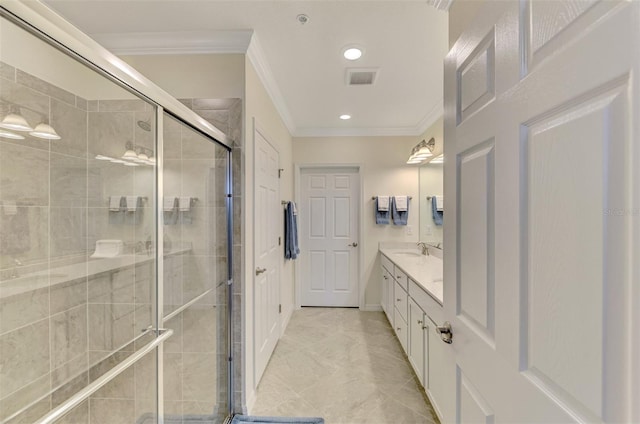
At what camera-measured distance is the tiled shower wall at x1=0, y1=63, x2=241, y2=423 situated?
1.16 metres

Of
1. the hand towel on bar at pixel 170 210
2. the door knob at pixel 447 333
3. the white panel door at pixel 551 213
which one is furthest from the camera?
the hand towel on bar at pixel 170 210

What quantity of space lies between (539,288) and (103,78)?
154cm

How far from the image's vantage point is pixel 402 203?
3.82m

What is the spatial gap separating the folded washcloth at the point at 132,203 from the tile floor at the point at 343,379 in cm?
159

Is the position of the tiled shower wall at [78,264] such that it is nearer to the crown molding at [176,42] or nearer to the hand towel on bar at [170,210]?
the hand towel on bar at [170,210]

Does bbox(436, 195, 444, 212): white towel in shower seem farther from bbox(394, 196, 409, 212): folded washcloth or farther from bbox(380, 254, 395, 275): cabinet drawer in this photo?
bbox(380, 254, 395, 275): cabinet drawer

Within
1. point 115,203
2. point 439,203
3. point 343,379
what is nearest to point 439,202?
point 439,203

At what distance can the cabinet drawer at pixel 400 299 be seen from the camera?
2.60m

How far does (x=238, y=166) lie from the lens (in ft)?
6.34

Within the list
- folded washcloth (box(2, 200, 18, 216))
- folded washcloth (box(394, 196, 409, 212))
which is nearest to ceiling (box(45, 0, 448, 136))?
folded washcloth (box(2, 200, 18, 216))

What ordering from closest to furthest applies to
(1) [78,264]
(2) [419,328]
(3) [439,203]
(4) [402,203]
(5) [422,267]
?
(1) [78,264], (2) [419,328], (5) [422,267], (3) [439,203], (4) [402,203]

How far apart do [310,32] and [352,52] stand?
37 centimetres

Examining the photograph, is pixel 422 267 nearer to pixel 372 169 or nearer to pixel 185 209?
pixel 372 169

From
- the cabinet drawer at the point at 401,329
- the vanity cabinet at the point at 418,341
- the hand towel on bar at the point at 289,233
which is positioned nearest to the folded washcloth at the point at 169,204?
the vanity cabinet at the point at 418,341
